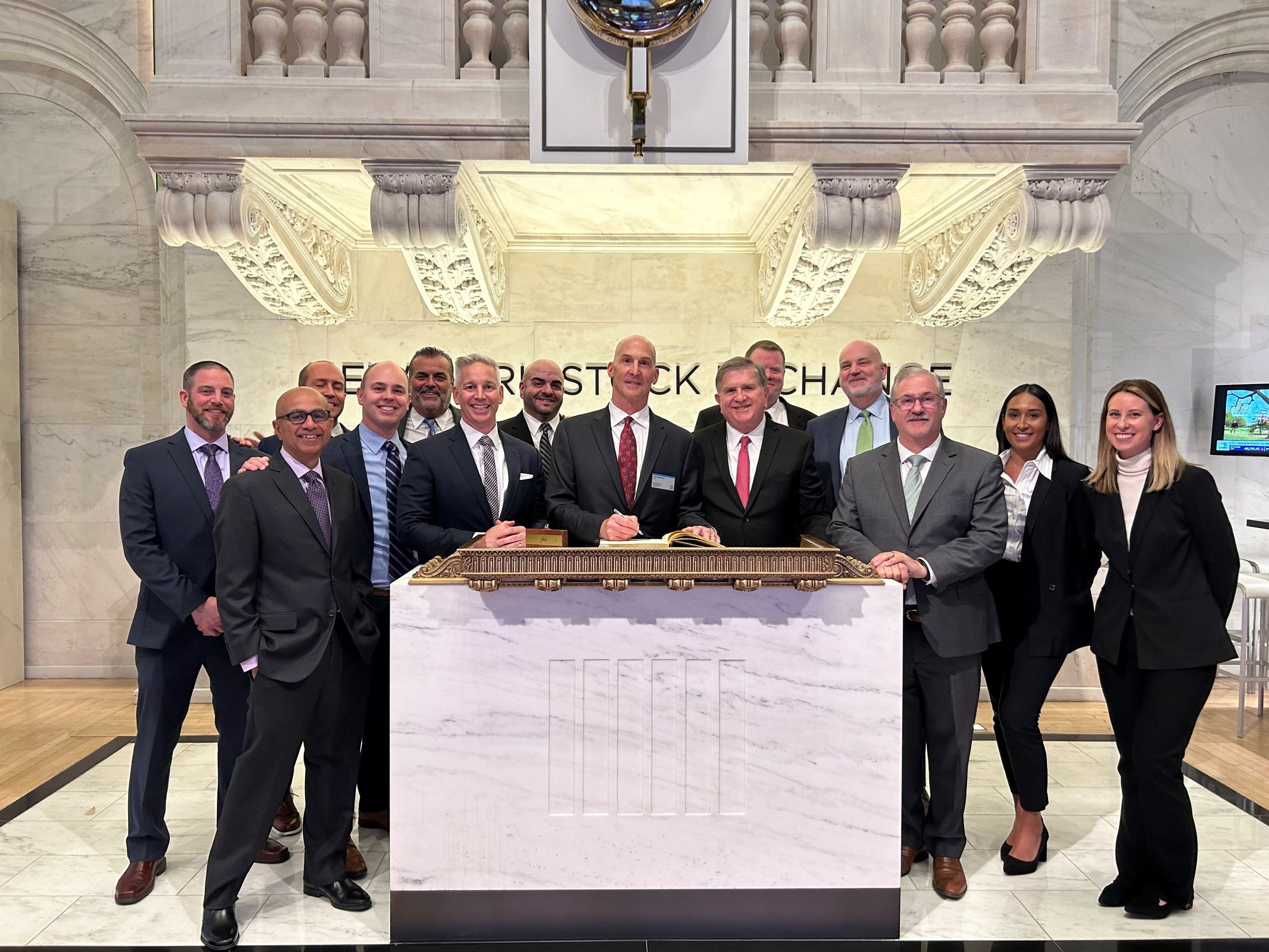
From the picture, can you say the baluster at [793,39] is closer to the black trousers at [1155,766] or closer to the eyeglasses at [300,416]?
the eyeglasses at [300,416]

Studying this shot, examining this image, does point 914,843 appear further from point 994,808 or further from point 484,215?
point 484,215

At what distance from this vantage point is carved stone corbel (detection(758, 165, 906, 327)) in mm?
5027

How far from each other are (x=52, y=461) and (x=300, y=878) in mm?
5008

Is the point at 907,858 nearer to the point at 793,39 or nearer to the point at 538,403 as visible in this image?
the point at 538,403

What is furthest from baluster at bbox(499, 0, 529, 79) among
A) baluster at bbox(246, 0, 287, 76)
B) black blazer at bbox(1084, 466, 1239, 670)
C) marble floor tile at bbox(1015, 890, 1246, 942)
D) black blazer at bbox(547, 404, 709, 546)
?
marble floor tile at bbox(1015, 890, 1246, 942)

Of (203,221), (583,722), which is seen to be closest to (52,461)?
(203,221)

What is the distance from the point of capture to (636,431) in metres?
4.06

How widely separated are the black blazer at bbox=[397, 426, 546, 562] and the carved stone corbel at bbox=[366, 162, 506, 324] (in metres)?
1.37

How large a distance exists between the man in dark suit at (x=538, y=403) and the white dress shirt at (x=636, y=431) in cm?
106

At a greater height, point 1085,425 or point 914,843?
point 1085,425

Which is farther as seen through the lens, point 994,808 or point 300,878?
point 994,808

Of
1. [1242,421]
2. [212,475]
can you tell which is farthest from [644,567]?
[1242,421]

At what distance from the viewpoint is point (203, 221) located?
16.4ft

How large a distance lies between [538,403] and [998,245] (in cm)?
267
